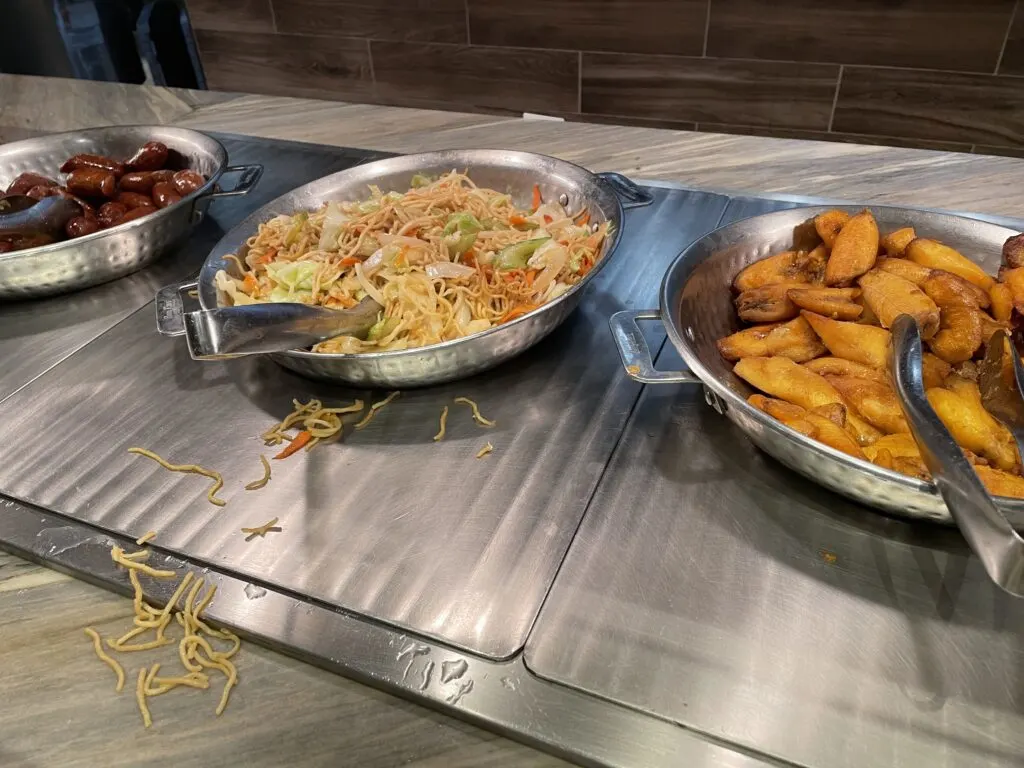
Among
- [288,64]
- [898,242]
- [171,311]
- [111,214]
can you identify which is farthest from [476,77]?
[898,242]

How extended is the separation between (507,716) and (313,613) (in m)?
0.27

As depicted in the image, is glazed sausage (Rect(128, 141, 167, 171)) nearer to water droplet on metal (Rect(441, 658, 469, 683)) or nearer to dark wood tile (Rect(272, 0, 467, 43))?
water droplet on metal (Rect(441, 658, 469, 683))

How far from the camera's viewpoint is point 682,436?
3.56 ft

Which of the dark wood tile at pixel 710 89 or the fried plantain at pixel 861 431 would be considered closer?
the fried plantain at pixel 861 431

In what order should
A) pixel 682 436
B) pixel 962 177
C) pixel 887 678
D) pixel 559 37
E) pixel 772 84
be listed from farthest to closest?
pixel 559 37
pixel 772 84
pixel 962 177
pixel 682 436
pixel 887 678

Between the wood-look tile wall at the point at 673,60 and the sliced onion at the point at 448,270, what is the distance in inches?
106

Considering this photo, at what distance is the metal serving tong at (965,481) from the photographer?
25.4 inches

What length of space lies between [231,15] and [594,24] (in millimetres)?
2320

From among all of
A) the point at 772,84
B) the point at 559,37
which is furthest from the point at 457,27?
the point at 772,84

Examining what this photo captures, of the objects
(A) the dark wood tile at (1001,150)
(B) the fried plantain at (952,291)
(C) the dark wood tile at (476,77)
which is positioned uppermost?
(B) the fried plantain at (952,291)

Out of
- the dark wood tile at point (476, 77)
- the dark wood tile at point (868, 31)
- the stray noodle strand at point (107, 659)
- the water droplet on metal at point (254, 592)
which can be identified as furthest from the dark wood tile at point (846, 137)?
the stray noodle strand at point (107, 659)

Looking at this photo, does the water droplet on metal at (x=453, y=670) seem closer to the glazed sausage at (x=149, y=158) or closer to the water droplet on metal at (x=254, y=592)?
the water droplet on metal at (x=254, y=592)

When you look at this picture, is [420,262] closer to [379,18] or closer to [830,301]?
[830,301]

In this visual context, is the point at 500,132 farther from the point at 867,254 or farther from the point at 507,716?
the point at 507,716
